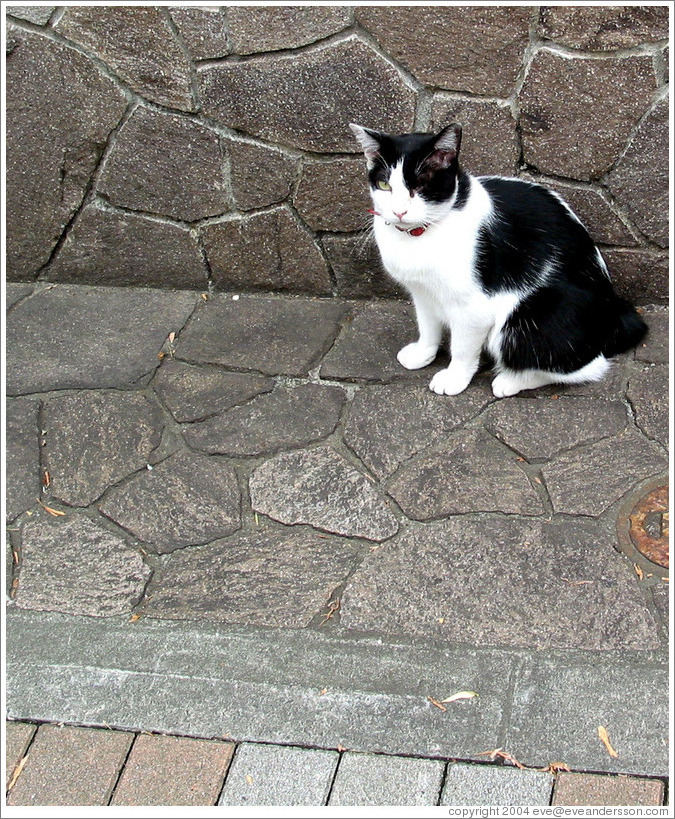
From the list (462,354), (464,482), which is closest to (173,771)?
(464,482)

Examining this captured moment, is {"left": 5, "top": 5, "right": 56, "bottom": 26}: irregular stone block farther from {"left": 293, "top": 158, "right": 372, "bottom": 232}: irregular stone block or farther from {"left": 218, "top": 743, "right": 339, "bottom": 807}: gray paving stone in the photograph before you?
{"left": 218, "top": 743, "right": 339, "bottom": 807}: gray paving stone

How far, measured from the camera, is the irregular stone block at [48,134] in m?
2.94

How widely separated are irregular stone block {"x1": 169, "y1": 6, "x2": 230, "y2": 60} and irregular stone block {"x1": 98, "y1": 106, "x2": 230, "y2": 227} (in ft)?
0.85

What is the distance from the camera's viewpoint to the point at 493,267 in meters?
2.53

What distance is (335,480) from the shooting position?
2.52 m

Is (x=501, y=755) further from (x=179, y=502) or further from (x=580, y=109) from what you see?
(x=580, y=109)

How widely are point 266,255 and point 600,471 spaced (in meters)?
1.58

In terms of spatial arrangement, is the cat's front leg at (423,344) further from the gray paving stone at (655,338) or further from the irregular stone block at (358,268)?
the gray paving stone at (655,338)

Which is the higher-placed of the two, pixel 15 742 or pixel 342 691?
pixel 342 691

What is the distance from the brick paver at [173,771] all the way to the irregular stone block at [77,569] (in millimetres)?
423

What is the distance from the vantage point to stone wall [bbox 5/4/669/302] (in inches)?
107

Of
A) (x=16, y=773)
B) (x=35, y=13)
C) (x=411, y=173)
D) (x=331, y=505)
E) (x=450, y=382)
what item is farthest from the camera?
(x=35, y=13)

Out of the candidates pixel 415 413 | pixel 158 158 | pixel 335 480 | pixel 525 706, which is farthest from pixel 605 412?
pixel 158 158

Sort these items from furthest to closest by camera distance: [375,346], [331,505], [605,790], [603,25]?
1. [375,346]
2. [603,25]
3. [331,505]
4. [605,790]
